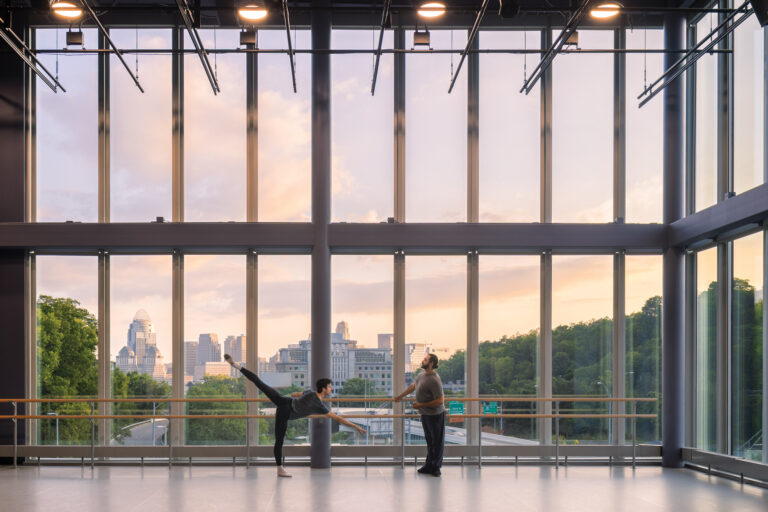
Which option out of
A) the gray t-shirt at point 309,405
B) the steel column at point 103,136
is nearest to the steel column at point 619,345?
the gray t-shirt at point 309,405

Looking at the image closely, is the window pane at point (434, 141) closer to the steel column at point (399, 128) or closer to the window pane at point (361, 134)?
the steel column at point (399, 128)

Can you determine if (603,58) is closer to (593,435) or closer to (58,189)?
(593,435)

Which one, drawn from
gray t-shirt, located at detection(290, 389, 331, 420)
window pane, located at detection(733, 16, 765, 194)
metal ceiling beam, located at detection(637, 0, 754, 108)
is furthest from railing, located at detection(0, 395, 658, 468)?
metal ceiling beam, located at detection(637, 0, 754, 108)

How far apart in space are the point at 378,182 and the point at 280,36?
2.83m

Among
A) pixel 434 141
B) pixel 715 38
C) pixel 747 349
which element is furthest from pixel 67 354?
pixel 715 38

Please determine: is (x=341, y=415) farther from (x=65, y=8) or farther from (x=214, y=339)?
(x=65, y=8)

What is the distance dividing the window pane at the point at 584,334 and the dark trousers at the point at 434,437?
7.64 feet

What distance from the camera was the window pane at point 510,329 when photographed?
40.3 ft

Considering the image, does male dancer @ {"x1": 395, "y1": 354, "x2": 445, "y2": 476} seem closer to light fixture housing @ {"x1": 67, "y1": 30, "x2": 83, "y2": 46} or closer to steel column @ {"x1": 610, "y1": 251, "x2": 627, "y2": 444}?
steel column @ {"x1": 610, "y1": 251, "x2": 627, "y2": 444}

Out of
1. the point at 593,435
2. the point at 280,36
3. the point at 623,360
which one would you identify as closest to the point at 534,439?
the point at 593,435

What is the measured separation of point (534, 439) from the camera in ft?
39.8

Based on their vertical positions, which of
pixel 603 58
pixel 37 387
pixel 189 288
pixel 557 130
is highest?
pixel 603 58

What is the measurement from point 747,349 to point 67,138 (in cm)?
1038

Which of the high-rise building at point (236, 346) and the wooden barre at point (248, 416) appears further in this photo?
the high-rise building at point (236, 346)
